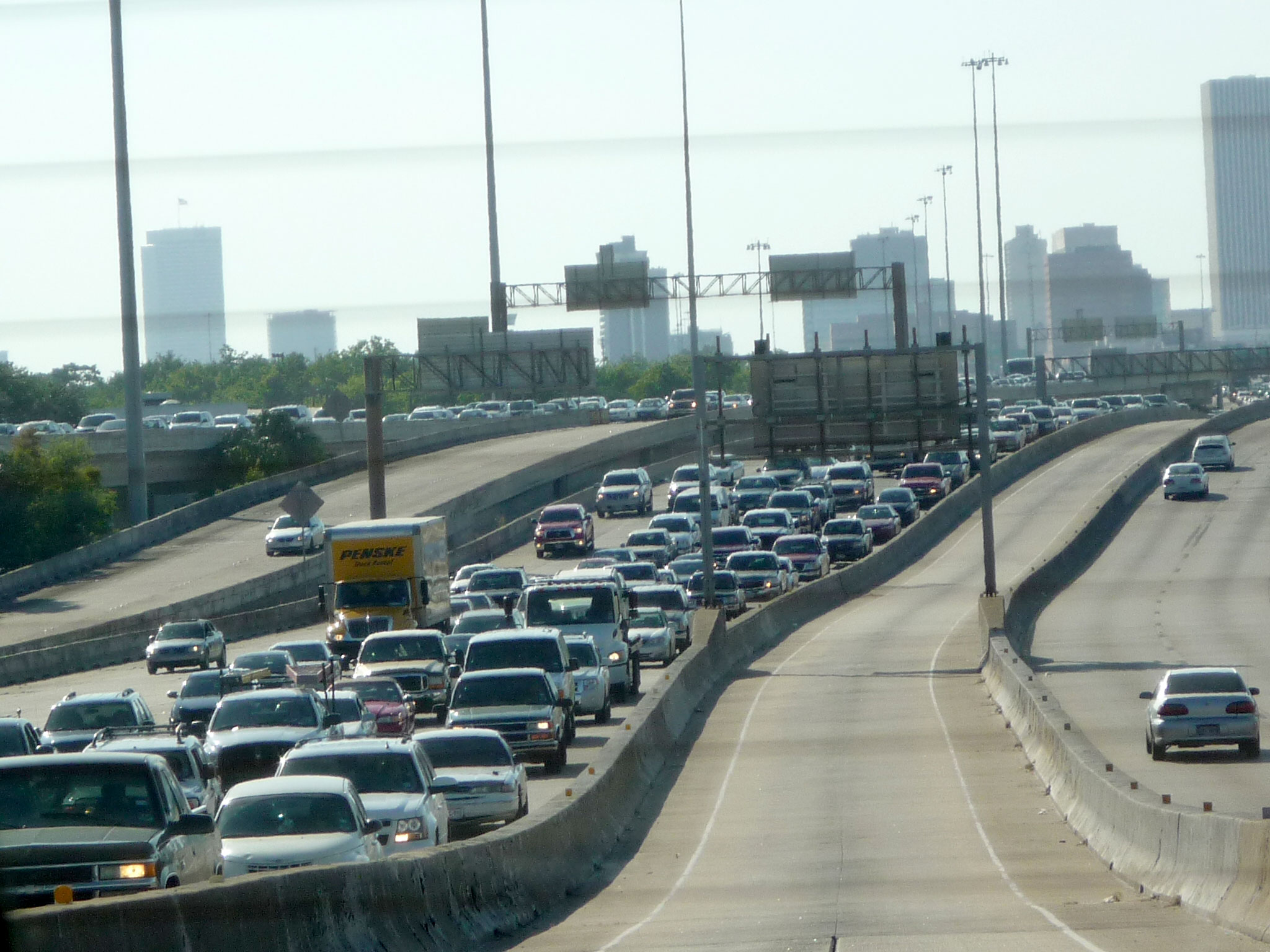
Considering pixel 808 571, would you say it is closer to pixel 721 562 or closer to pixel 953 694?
pixel 721 562

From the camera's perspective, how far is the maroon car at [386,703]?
29031 mm

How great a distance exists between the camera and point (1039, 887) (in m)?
17.4

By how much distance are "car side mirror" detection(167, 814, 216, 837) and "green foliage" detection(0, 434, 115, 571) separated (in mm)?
61068

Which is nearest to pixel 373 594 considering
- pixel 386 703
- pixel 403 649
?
pixel 403 649

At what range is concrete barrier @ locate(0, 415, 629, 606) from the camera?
2454 inches

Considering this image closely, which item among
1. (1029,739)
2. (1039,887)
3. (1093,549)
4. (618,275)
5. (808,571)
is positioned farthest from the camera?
(1093,549)

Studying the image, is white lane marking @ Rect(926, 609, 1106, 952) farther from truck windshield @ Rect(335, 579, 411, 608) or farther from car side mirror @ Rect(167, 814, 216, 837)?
truck windshield @ Rect(335, 579, 411, 608)

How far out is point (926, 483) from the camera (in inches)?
3054

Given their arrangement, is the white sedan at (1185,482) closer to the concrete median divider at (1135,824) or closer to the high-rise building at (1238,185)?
the concrete median divider at (1135,824)

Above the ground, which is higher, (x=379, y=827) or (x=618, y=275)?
(x=618, y=275)

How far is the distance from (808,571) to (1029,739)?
32.0 m

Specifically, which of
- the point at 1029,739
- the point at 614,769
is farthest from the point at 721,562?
the point at 614,769

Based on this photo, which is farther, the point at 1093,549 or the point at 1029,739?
the point at 1093,549

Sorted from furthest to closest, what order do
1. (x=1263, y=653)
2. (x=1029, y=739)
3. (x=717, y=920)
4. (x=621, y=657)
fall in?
(x=1263, y=653)
(x=621, y=657)
(x=1029, y=739)
(x=717, y=920)
